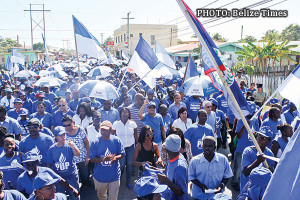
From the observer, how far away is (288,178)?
1.92 metres

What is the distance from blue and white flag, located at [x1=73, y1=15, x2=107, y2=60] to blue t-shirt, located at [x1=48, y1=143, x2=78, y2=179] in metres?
4.52

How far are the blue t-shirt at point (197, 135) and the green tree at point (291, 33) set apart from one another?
178 ft

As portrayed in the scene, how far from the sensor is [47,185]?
2.99 m

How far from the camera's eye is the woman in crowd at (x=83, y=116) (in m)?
6.25

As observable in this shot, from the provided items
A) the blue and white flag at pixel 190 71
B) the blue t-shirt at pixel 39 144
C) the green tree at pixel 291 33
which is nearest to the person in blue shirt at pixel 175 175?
the blue t-shirt at pixel 39 144

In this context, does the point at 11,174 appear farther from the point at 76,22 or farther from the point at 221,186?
the point at 76,22

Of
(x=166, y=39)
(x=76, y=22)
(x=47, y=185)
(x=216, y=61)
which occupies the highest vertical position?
(x=166, y=39)

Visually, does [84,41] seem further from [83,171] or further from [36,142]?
[36,142]

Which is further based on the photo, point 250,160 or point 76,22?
point 76,22

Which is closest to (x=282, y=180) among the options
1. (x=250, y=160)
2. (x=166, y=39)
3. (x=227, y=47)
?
(x=250, y=160)

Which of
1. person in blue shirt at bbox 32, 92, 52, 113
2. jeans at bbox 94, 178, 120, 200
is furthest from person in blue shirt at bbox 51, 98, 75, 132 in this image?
jeans at bbox 94, 178, 120, 200

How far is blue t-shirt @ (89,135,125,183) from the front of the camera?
4.48 meters

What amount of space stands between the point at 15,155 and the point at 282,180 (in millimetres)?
3717

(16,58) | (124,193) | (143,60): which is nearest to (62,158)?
(124,193)
